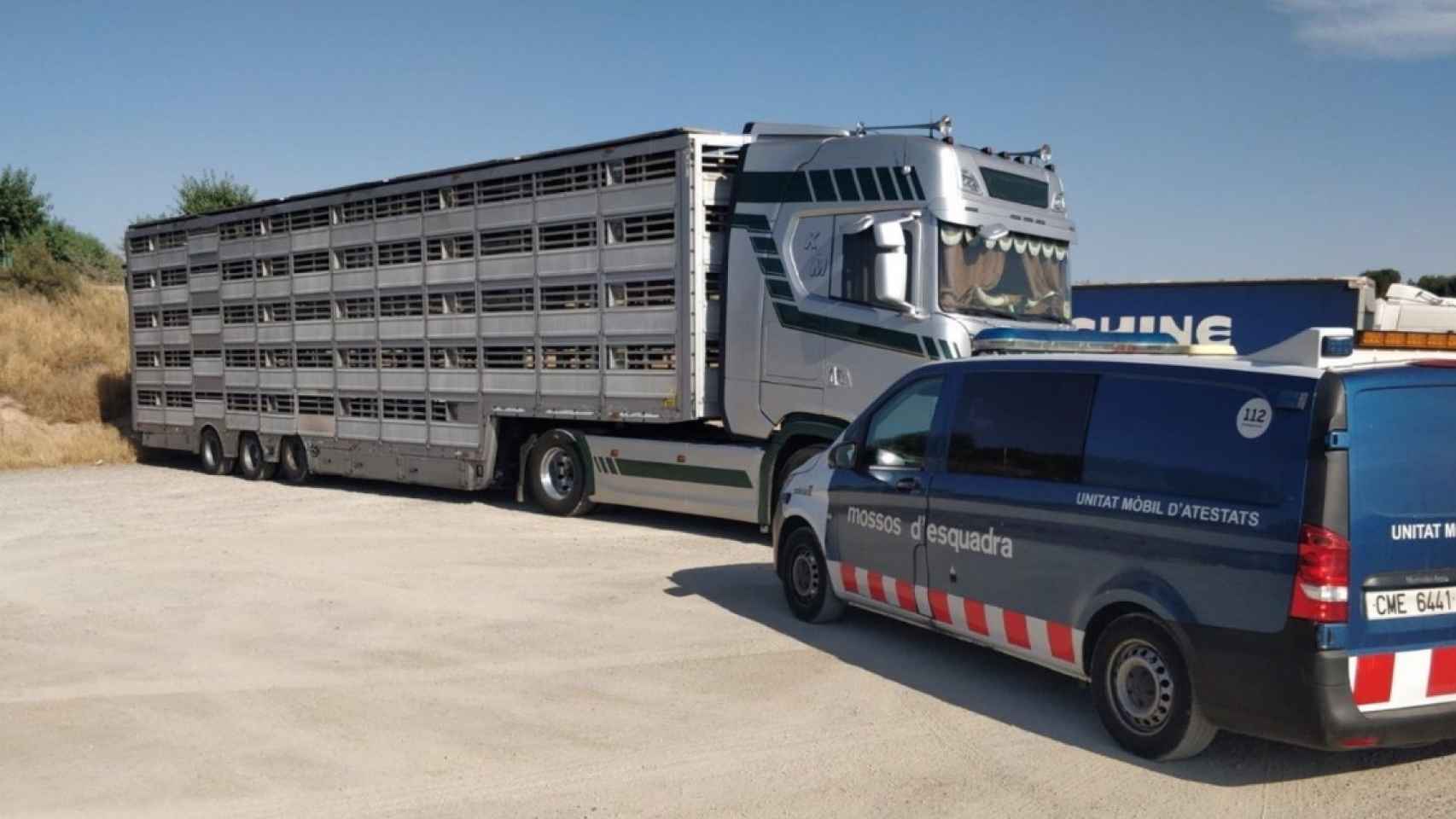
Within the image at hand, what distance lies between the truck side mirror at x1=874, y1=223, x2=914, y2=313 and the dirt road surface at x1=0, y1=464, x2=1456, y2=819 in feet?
8.35

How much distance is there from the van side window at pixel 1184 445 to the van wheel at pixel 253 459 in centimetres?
1516

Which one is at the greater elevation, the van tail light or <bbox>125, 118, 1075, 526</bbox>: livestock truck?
<bbox>125, 118, 1075, 526</bbox>: livestock truck

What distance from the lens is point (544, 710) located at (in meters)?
6.34

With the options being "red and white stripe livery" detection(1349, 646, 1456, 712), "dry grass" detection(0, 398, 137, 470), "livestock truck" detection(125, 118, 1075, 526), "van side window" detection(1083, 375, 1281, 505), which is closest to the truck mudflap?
"red and white stripe livery" detection(1349, 646, 1456, 712)

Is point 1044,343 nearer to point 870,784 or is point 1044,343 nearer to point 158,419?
point 870,784

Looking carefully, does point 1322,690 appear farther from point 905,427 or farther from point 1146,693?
point 905,427

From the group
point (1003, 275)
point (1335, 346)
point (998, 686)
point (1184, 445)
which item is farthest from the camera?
point (1003, 275)

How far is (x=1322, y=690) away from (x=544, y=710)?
370 cm

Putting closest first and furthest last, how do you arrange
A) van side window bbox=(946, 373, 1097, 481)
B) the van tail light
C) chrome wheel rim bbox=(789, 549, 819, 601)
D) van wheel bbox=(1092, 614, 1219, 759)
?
the van tail light, van wheel bbox=(1092, 614, 1219, 759), van side window bbox=(946, 373, 1097, 481), chrome wheel rim bbox=(789, 549, 819, 601)

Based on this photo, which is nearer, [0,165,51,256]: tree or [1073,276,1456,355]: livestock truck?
[1073,276,1456,355]: livestock truck

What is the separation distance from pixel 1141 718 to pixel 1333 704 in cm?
97

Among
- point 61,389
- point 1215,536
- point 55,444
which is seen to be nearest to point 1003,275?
point 1215,536

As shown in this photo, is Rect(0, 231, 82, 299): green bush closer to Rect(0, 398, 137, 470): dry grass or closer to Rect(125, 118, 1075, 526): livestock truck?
Rect(0, 398, 137, 470): dry grass

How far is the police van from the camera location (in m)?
4.67
